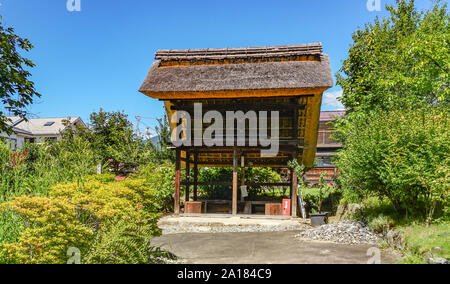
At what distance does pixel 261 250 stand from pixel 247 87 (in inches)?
230

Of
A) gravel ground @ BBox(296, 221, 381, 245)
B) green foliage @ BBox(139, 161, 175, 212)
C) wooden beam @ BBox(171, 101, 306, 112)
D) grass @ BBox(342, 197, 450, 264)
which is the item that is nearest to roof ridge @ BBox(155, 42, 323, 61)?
wooden beam @ BBox(171, 101, 306, 112)

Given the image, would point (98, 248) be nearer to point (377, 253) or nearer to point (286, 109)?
point (377, 253)

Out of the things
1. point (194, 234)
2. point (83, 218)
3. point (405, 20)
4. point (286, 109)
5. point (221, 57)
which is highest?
point (405, 20)

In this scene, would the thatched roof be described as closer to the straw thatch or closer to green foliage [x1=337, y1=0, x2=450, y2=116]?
the straw thatch

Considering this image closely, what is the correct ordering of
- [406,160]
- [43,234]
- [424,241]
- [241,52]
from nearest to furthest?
[43,234] → [424,241] → [406,160] → [241,52]

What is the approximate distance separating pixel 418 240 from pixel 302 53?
8219mm

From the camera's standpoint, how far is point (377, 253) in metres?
5.89

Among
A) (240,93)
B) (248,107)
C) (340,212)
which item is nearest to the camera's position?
(240,93)

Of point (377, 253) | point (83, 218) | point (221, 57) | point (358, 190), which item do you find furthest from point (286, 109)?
point (83, 218)

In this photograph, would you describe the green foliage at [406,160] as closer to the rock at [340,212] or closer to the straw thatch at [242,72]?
the straw thatch at [242,72]

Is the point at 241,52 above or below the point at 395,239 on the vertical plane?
above

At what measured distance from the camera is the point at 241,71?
11891 millimetres

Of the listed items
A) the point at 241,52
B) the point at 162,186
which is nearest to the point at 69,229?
the point at 162,186

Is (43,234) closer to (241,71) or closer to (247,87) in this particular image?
(247,87)
